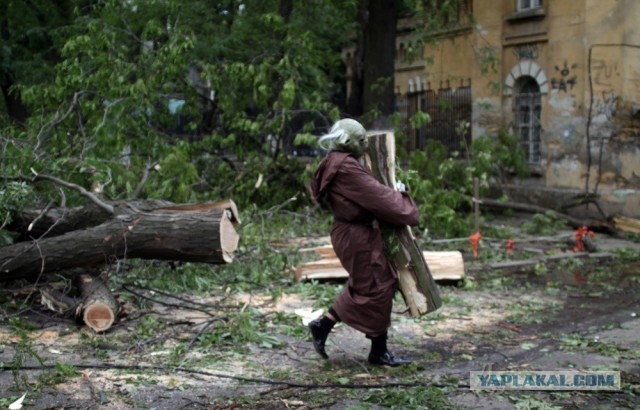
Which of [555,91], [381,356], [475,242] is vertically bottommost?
[475,242]

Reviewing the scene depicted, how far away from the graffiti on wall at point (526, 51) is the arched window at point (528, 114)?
1.52ft

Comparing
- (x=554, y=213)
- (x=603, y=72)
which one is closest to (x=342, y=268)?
(x=554, y=213)

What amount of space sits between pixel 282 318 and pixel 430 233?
5.31 metres

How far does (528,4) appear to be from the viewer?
17.3 meters

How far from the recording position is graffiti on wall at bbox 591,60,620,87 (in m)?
15.2

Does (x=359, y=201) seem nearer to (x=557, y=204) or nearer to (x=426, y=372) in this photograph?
(x=426, y=372)

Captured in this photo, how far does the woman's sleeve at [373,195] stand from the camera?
5762mm

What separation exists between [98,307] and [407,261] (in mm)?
2627

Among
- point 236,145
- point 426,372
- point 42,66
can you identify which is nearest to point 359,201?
point 426,372

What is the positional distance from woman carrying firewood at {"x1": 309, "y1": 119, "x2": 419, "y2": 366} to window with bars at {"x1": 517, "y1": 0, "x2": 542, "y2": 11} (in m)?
12.3

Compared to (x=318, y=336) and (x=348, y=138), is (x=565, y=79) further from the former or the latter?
(x=318, y=336)

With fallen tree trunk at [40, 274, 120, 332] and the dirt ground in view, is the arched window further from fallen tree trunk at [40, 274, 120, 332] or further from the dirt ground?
fallen tree trunk at [40, 274, 120, 332]

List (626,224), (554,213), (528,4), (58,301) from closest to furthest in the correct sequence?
(58,301), (626,224), (554,213), (528,4)

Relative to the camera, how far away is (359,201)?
5809 mm
